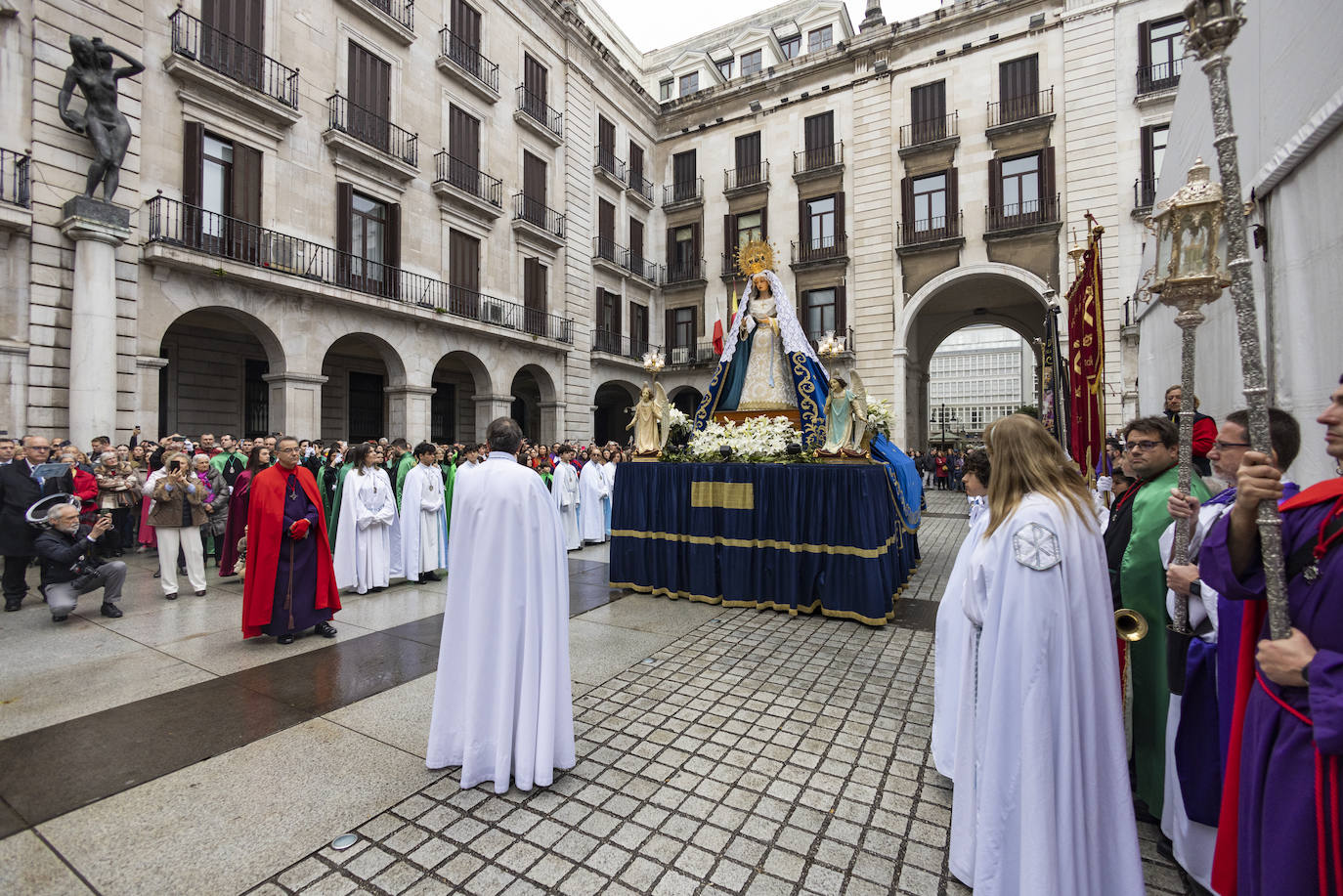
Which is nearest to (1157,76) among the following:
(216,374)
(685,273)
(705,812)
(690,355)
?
(685,273)

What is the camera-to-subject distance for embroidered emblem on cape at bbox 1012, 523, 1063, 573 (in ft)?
6.75

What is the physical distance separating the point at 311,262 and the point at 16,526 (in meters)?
9.40

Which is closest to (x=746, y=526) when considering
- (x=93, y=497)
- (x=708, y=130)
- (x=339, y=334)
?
(x=93, y=497)

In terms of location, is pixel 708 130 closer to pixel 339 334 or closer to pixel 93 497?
pixel 339 334

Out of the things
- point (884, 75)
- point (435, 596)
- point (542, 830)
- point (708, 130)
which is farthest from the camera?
point (708, 130)

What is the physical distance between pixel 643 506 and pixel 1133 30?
2198 cm

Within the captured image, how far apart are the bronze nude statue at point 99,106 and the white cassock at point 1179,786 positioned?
1506 cm

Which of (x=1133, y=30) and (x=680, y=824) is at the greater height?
(x=1133, y=30)

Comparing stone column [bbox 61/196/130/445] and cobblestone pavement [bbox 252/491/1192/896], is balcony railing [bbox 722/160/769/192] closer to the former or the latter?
stone column [bbox 61/196/130/445]

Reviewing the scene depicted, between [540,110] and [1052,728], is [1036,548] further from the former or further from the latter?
[540,110]

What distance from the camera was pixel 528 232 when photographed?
20250 millimetres

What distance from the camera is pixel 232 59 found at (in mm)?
12906

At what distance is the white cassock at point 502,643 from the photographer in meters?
3.09

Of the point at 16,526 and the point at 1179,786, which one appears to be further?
the point at 16,526
